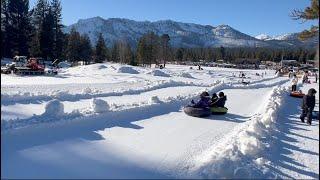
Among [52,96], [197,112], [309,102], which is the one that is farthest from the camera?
[52,96]

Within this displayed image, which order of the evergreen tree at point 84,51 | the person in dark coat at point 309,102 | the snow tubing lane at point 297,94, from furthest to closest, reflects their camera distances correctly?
1. the evergreen tree at point 84,51
2. the snow tubing lane at point 297,94
3. the person in dark coat at point 309,102

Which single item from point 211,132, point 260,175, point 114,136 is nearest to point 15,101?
point 114,136

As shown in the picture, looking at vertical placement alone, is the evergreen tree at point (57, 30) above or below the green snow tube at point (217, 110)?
above

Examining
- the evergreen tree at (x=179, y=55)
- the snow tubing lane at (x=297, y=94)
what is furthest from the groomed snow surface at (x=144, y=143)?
the evergreen tree at (x=179, y=55)

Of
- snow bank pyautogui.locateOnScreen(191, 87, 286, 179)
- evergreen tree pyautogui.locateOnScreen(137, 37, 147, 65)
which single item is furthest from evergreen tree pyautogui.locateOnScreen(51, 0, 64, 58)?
snow bank pyautogui.locateOnScreen(191, 87, 286, 179)

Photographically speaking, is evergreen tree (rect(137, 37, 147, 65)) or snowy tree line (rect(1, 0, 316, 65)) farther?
evergreen tree (rect(137, 37, 147, 65))

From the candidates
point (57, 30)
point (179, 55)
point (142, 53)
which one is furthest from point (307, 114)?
point (179, 55)

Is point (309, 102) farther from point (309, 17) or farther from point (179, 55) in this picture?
point (179, 55)

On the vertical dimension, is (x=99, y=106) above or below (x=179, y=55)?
below

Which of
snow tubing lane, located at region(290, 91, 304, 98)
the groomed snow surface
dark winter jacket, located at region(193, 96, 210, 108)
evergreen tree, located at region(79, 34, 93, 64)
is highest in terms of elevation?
evergreen tree, located at region(79, 34, 93, 64)

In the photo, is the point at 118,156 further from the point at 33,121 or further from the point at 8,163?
the point at 33,121

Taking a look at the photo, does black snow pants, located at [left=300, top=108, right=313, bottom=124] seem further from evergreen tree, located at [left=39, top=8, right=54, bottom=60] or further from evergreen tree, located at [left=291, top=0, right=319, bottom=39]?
evergreen tree, located at [left=39, top=8, right=54, bottom=60]

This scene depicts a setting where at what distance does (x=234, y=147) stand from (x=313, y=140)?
612 centimetres

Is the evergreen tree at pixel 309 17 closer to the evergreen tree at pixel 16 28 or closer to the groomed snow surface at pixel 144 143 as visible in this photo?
the groomed snow surface at pixel 144 143
